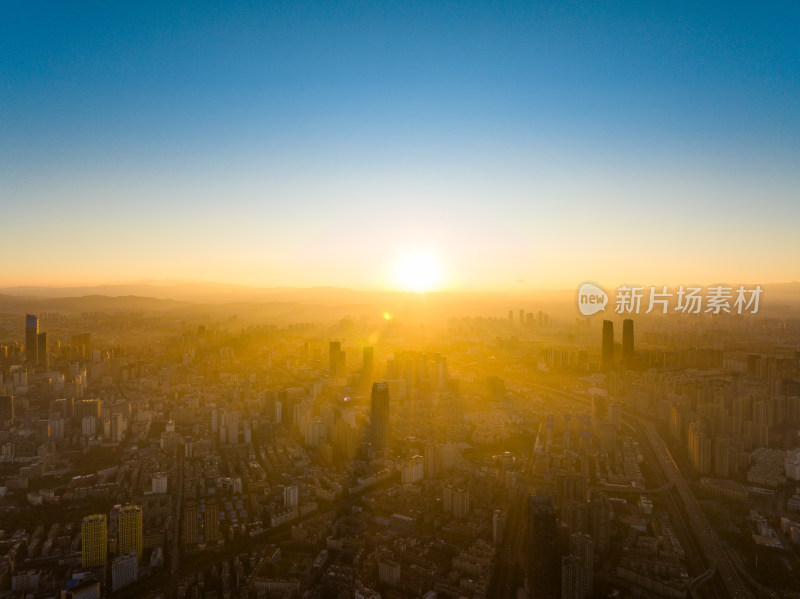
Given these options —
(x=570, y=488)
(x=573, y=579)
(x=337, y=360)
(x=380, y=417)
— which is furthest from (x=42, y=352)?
(x=573, y=579)

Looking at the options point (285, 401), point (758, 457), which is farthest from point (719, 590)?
point (285, 401)

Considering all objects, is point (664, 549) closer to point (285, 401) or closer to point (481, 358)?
point (285, 401)

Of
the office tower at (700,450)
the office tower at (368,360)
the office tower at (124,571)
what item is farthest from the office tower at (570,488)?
the office tower at (368,360)

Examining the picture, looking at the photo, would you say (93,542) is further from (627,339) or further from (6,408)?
(627,339)

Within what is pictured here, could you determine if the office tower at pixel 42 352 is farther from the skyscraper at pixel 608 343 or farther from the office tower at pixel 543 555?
the skyscraper at pixel 608 343

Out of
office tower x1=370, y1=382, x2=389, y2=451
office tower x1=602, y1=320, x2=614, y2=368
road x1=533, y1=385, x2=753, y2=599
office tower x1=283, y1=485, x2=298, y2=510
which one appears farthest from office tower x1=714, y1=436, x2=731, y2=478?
office tower x1=283, y1=485, x2=298, y2=510

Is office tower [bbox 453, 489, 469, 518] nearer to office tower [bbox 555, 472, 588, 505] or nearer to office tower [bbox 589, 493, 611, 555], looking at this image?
office tower [bbox 555, 472, 588, 505]
